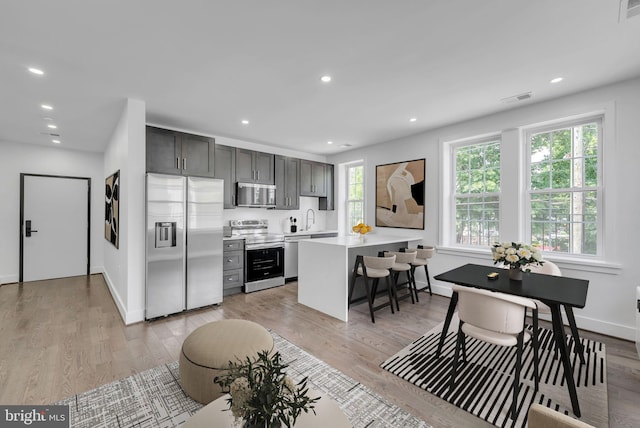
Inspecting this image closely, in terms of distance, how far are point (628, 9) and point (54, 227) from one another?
837 cm

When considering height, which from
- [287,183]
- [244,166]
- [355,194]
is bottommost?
[355,194]

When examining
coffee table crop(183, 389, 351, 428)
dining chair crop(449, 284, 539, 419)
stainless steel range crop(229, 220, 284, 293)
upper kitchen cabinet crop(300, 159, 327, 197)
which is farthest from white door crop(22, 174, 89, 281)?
dining chair crop(449, 284, 539, 419)

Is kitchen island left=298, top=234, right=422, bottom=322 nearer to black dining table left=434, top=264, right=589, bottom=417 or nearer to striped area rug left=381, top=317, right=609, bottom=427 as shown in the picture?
striped area rug left=381, top=317, right=609, bottom=427

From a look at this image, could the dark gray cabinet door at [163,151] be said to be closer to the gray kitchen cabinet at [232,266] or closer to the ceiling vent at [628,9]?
the gray kitchen cabinet at [232,266]

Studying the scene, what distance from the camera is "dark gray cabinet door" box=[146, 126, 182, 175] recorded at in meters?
3.80

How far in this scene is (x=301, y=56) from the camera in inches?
97.0

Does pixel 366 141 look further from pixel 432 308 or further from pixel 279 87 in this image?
pixel 432 308

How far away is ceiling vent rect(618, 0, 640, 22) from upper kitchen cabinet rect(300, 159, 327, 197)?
15.6ft

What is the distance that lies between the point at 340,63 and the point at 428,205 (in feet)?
9.70

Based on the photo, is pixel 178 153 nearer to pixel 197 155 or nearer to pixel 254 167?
pixel 197 155

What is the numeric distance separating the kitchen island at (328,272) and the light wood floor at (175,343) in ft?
0.58

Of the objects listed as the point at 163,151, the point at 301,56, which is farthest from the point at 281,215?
the point at 301,56

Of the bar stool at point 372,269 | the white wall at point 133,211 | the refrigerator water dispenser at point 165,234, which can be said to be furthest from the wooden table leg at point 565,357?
the white wall at point 133,211

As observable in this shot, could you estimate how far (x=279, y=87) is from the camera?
3.09 meters
